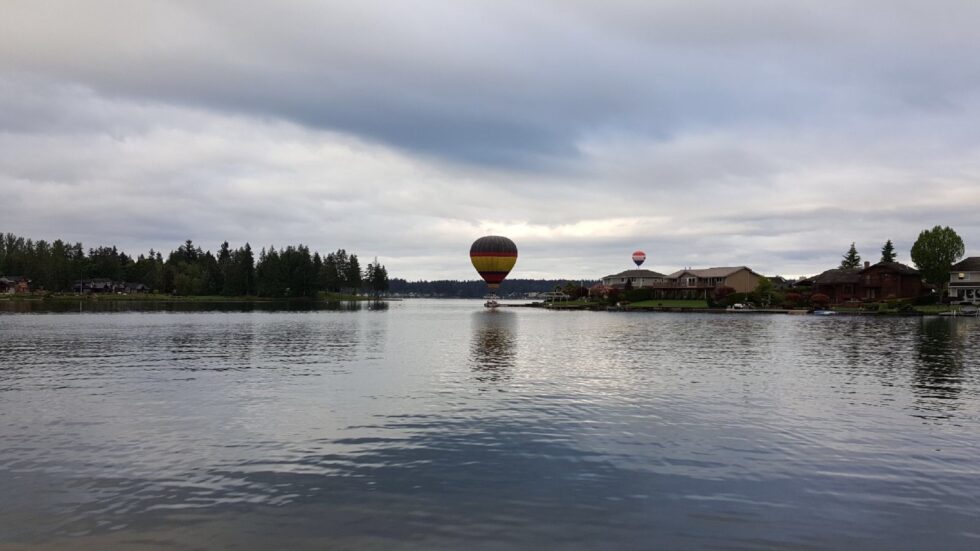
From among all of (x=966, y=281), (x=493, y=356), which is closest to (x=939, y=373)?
(x=493, y=356)

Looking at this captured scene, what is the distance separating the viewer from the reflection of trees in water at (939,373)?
3047 centimetres

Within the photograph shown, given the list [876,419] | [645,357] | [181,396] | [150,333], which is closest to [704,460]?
[876,419]

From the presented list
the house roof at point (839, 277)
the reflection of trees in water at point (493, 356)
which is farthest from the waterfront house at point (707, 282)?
the reflection of trees in water at point (493, 356)

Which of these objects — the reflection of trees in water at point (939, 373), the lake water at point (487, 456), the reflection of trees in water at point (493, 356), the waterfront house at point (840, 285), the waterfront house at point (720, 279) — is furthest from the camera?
the waterfront house at point (720, 279)

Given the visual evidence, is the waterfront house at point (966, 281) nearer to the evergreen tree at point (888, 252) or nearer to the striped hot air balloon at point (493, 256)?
the evergreen tree at point (888, 252)

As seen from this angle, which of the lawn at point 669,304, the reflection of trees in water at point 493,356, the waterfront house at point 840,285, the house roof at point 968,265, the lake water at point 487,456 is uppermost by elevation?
the house roof at point 968,265

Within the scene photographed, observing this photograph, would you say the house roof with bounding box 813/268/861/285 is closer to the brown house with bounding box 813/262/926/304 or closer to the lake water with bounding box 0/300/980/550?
the brown house with bounding box 813/262/926/304

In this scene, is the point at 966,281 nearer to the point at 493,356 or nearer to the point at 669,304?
the point at 669,304

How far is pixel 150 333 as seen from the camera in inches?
2936

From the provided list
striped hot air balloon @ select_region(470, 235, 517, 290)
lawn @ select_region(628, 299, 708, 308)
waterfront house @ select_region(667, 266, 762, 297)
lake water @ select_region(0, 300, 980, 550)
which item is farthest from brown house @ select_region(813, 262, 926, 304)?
lake water @ select_region(0, 300, 980, 550)

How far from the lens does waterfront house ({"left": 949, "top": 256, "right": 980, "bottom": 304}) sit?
481ft

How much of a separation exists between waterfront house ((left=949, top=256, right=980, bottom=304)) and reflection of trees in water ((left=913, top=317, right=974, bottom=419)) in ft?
300

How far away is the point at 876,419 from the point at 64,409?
37.0 m

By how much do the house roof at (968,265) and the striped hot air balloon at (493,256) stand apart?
116m
